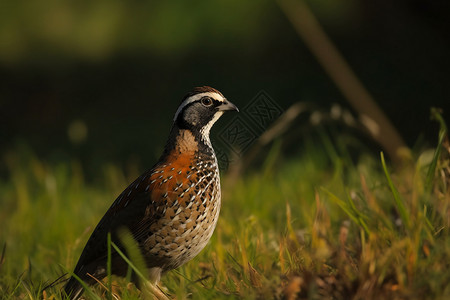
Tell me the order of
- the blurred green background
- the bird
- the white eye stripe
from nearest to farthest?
the bird, the white eye stripe, the blurred green background

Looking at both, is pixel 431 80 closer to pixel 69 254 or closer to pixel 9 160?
pixel 9 160

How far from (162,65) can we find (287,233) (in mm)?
6355

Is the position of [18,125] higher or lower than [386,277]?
higher

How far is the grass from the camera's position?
2.64m

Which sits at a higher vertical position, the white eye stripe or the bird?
the white eye stripe

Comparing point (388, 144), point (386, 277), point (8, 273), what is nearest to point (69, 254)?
point (8, 273)

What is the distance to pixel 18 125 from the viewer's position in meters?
9.73

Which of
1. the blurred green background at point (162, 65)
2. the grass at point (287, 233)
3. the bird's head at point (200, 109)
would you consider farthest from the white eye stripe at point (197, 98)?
the blurred green background at point (162, 65)

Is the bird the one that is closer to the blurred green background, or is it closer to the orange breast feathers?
the orange breast feathers

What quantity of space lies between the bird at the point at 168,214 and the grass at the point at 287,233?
139 mm

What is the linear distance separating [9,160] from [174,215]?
3797 millimetres

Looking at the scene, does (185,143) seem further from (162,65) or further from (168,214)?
(162,65)

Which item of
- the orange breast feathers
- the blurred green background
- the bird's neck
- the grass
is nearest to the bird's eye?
the bird's neck

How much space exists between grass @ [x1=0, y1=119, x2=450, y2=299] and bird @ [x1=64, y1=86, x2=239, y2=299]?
0.14 meters
